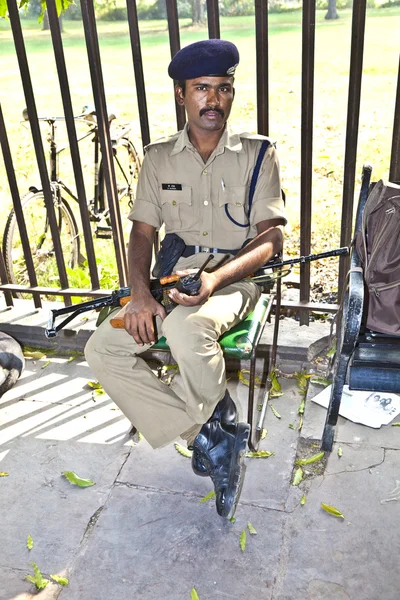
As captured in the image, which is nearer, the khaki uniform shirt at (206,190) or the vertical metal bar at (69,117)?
the khaki uniform shirt at (206,190)

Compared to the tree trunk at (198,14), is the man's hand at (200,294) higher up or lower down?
lower down

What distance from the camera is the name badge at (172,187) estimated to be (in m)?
3.08

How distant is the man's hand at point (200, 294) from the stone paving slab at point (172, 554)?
3.19 feet

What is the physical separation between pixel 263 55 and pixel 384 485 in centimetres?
232

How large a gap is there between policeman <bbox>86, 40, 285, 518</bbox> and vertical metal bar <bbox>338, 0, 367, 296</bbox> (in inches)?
19.9

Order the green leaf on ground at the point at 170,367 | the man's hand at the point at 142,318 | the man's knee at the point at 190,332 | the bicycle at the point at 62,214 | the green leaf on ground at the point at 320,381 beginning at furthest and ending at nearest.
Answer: the bicycle at the point at 62,214 < the green leaf on ground at the point at 170,367 < the green leaf on ground at the point at 320,381 < the man's hand at the point at 142,318 < the man's knee at the point at 190,332

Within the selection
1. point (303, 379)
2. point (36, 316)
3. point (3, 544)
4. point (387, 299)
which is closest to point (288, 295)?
point (303, 379)

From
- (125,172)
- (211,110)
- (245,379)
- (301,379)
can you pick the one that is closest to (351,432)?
(301,379)

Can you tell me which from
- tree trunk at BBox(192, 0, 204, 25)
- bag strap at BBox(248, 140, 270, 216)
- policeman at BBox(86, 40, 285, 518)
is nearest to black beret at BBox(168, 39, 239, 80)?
policeman at BBox(86, 40, 285, 518)

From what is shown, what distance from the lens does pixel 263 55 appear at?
3053mm

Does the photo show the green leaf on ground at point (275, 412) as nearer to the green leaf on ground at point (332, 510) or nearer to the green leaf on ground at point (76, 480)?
the green leaf on ground at point (332, 510)

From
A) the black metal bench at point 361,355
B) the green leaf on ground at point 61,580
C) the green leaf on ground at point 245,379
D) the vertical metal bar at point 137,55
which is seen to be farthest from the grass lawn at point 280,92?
the green leaf on ground at point 61,580

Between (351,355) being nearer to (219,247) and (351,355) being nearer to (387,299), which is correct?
(387,299)

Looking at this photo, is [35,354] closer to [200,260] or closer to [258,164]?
[200,260]
